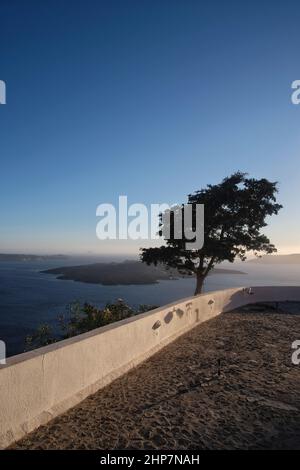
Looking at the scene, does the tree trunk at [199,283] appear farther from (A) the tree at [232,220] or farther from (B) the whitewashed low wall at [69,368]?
(B) the whitewashed low wall at [69,368]

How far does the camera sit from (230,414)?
512 cm

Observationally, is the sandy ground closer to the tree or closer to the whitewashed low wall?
the whitewashed low wall

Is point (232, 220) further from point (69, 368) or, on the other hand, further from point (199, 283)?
point (69, 368)

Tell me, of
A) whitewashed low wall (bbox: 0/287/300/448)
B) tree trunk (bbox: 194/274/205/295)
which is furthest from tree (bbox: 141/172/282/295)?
whitewashed low wall (bbox: 0/287/300/448)

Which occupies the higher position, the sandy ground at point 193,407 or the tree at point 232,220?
the tree at point 232,220

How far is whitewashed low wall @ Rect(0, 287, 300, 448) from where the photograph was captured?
4.25 meters

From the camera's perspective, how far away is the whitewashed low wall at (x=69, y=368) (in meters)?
4.25

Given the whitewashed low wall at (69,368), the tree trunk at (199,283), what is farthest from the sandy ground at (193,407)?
the tree trunk at (199,283)

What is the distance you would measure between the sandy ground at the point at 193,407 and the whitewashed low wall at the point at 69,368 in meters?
0.19

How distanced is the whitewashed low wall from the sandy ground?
0.19 m

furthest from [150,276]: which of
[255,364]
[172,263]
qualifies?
[255,364]

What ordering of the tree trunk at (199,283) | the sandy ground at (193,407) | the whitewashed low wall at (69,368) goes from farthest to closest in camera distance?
the tree trunk at (199,283), the sandy ground at (193,407), the whitewashed low wall at (69,368)

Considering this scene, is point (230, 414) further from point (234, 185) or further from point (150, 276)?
point (150, 276)

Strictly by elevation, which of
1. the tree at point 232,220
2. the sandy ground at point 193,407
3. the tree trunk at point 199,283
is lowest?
the sandy ground at point 193,407
